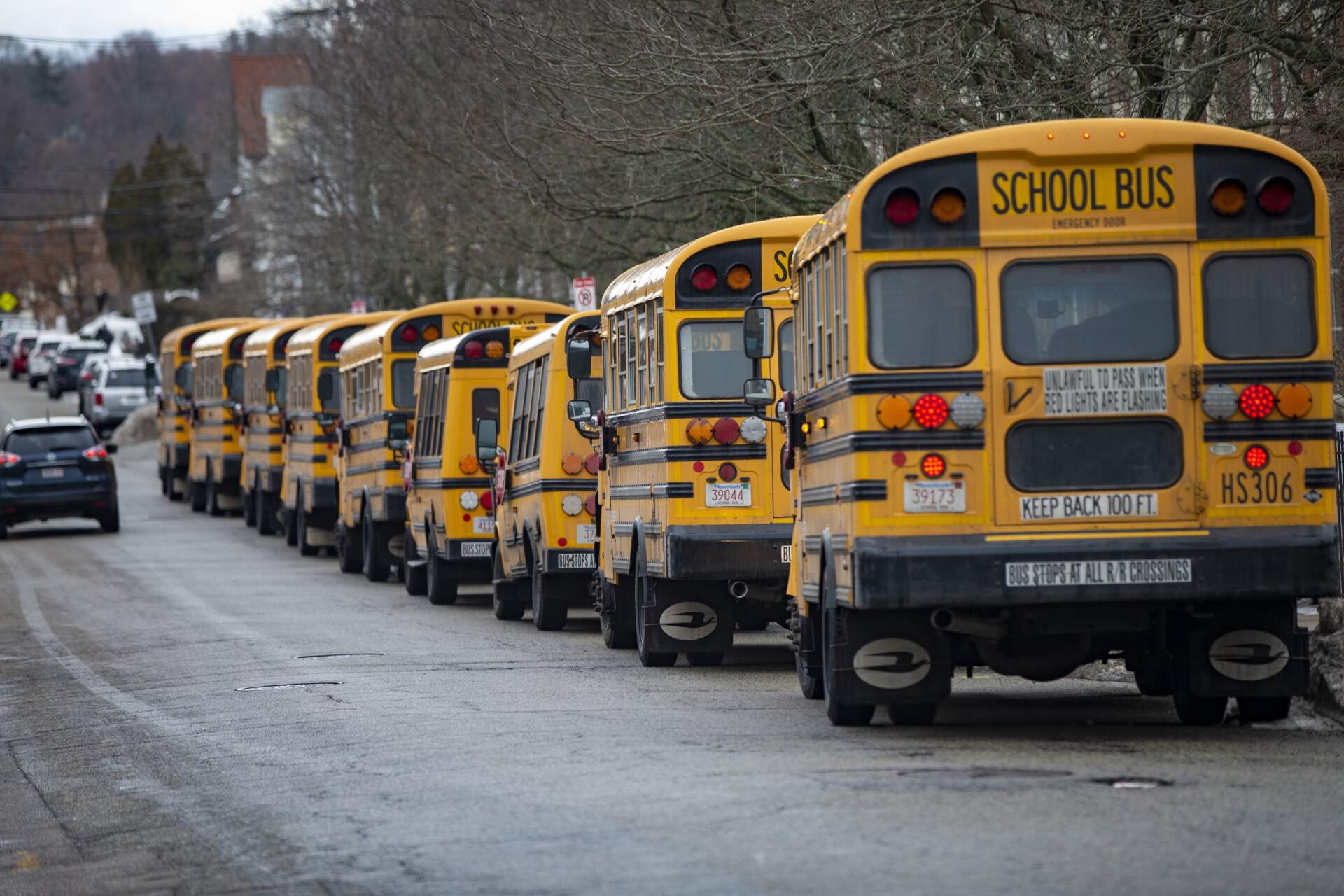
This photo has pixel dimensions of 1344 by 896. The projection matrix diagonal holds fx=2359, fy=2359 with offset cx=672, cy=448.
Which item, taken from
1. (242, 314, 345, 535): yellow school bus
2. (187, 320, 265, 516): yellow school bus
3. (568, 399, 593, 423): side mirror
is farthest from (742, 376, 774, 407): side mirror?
(187, 320, 265, 516): yellow school bus

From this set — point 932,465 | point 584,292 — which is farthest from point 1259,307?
point 584,292

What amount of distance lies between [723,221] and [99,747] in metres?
18.8

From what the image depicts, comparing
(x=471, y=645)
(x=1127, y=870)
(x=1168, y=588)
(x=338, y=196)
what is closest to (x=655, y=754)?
(x=1168, y=588)

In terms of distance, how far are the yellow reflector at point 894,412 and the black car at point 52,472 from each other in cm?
2539

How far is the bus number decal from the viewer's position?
1058 cm

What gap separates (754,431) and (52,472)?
2124 cm

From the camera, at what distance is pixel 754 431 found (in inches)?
595

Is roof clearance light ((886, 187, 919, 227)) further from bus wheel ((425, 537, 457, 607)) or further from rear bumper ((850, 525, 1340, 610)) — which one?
bus wheel ((425, 537, 457, 607))

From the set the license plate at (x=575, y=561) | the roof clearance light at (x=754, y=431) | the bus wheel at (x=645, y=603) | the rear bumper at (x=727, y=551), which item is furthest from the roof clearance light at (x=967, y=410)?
the license plate at (x=575, y=561)

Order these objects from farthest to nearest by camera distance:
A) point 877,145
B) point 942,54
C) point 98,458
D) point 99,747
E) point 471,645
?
1. point 98,458
2. point 877,145
3. point 942,54
4. point 471,645
5. point 99,747

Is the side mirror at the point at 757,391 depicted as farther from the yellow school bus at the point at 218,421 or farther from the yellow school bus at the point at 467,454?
the yellow school bus at the point at 218,421

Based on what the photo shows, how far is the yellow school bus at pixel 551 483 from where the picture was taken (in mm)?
18641

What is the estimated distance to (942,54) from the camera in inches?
778

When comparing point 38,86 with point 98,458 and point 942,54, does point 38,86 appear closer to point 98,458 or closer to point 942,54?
point 98,458
